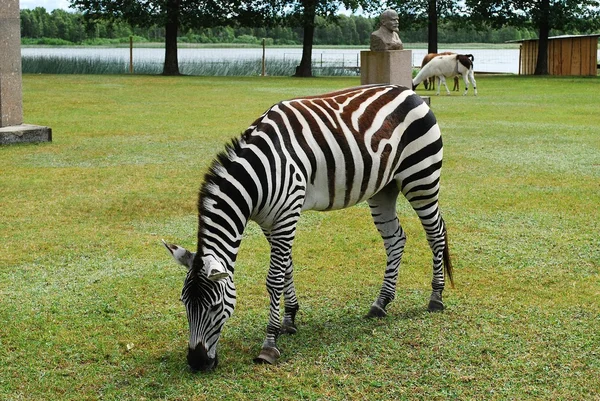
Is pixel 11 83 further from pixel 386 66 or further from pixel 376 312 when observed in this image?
pixel 376 312

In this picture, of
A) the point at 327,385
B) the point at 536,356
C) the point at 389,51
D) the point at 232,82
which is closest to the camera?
the point at 327,385

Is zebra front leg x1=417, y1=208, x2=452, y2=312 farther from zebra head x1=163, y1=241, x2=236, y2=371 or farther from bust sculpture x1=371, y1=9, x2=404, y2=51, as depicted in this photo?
bust sculpture x1=371, y1=9, x2=404, y2=51

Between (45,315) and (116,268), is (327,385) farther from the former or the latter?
(116,268)

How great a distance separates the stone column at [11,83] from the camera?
1504 cm

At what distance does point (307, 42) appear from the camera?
43.3 m

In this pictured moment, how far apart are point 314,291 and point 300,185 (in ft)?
5.55

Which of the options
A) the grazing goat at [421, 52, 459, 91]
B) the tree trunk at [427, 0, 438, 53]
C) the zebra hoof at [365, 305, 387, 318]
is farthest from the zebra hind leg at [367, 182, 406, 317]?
the tree trunk at [427, 0, 438, 53]

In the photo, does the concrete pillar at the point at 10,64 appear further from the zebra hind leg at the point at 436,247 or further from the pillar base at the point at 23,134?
the zebra hind leg at the point at 436,247

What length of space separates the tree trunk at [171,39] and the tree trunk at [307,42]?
6.14 meters

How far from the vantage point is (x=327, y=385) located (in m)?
4.82

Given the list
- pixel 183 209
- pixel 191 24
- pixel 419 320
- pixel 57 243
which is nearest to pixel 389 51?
pixel 183 209

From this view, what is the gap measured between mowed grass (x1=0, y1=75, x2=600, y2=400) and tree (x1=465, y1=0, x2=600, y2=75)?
3032cm

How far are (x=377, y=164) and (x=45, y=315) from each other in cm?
268

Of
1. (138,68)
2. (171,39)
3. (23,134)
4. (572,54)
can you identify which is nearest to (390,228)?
(23,134)
